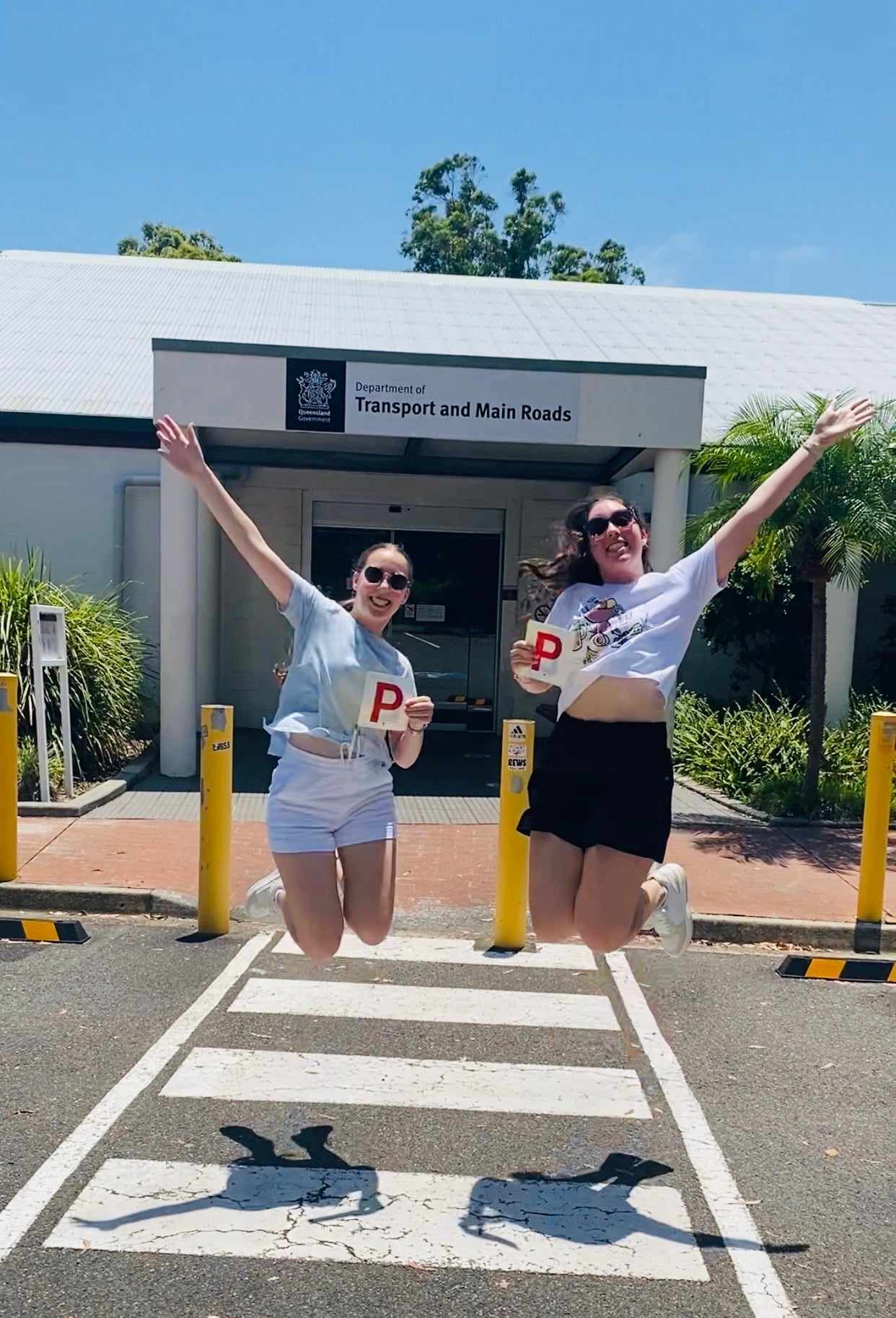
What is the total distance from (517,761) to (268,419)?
5.26m

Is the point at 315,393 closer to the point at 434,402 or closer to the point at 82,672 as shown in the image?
the point at 434,402

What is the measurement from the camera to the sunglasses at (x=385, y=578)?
4.44 metres

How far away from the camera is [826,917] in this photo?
292 inches

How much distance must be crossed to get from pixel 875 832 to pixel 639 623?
11.5 ft

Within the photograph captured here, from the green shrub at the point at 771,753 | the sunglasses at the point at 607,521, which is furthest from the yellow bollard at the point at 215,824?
the green shrub at the point at 771,753

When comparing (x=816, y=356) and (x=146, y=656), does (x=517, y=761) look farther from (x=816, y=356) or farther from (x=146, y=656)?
(x=816, y=356)

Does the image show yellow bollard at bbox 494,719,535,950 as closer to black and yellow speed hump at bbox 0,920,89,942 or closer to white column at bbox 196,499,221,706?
black and yellow speed hump at bbox 0,920,89,942

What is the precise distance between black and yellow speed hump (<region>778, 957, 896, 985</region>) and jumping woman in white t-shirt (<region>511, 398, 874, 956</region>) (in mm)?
2332

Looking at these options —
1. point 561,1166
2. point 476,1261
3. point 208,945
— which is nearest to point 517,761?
point 208,945

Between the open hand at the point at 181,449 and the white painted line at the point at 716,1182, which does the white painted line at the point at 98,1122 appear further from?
the open hand at the point at 181,449

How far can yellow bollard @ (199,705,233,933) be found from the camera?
22.5 feet

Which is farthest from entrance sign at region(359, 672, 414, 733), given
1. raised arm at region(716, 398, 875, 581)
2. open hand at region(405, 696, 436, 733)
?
raised arm at region(716, 398, 875, 581)

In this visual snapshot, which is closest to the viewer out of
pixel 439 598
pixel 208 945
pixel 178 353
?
pixel 208 945

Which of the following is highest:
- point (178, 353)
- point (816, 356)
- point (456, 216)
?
point (456, 216)
